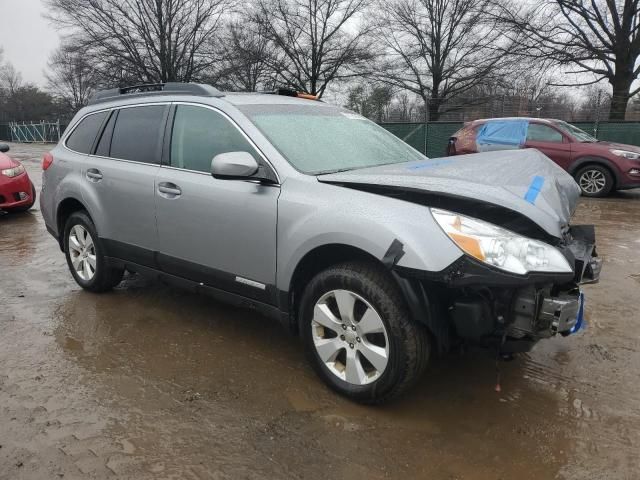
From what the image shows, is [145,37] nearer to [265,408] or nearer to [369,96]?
[369,96]

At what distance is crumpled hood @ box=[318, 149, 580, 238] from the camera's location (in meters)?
2.43

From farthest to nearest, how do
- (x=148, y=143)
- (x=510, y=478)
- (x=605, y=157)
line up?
(x=605, y=157) → (x=148, y=143) → (x=510, y=478)

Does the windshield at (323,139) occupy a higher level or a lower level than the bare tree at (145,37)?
lower

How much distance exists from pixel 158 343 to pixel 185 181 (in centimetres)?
114

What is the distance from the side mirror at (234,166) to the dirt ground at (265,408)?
3.99 feet

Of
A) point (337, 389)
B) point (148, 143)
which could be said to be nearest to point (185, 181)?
point (148, 143)

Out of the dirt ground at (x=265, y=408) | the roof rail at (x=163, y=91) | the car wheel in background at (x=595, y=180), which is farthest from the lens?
the car wheel in background at (x=595, y=180)

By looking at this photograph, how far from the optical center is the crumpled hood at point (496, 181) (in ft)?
7.97

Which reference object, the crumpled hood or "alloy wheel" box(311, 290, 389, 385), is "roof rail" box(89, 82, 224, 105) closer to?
the crumpled hood

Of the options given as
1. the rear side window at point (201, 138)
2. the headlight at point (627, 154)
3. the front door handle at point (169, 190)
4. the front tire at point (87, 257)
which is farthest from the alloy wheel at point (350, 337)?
the headlight at point (627, 154)

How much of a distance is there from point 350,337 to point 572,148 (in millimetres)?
9784

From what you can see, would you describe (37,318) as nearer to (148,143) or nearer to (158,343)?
(158,343)

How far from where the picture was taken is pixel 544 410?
277cm

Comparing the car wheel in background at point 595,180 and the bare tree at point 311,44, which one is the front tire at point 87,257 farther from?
the bare tree at point 311,44
